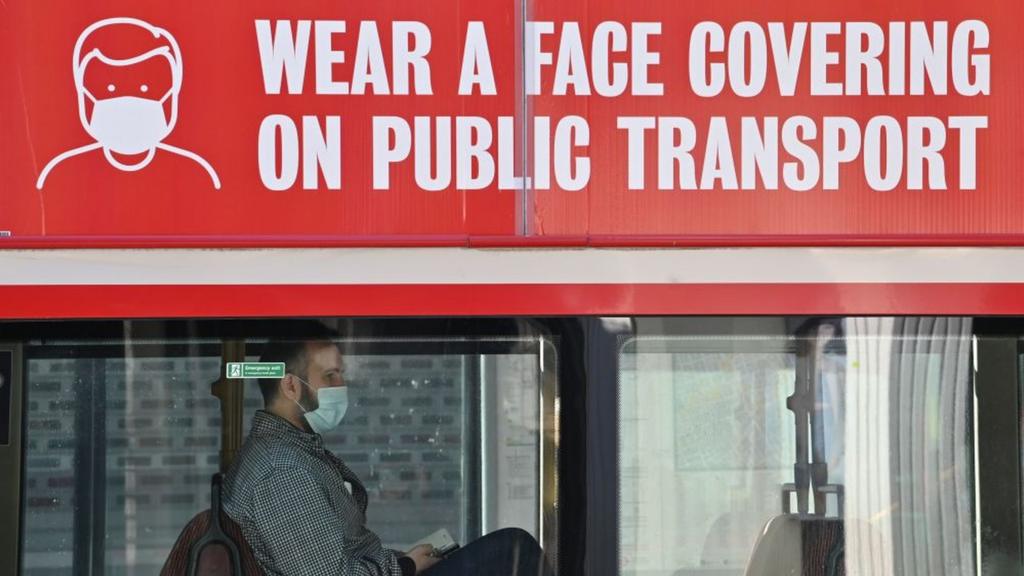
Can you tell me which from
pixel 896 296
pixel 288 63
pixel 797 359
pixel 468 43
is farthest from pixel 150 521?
pixel 896 296

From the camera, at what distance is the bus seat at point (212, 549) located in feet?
10.2

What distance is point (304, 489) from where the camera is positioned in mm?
3076

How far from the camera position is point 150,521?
10.1ft

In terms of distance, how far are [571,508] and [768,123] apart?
976 mm

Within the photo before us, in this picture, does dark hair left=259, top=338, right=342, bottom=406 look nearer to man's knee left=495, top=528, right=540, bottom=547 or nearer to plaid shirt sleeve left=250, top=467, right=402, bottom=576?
plaid shirt sleeve left=250, top=467, right=402, bottom=576

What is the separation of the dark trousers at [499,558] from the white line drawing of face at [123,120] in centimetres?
103

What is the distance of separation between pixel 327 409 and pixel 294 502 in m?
0.23

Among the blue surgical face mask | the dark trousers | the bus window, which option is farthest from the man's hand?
the blue surgical face mask

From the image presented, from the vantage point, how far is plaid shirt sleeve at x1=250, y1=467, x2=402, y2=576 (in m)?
3.04

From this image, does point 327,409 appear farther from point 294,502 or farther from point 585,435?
point 585,435

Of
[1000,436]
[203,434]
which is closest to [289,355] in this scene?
Result: [203,434]

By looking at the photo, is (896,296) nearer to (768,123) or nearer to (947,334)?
(947,334)

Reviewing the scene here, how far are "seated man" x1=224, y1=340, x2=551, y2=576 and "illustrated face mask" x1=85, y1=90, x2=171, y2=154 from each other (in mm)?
546

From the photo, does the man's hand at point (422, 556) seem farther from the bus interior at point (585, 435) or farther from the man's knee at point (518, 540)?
the man's knee at point (518, 540)
